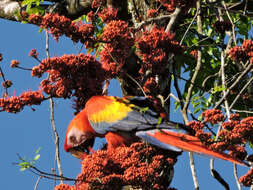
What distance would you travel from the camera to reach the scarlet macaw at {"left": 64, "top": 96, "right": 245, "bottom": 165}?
277 centimetres

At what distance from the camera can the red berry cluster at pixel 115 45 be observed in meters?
2.89

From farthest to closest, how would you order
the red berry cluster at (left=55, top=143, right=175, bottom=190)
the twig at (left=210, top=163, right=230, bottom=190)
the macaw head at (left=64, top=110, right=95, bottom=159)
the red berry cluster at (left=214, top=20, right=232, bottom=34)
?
the red berry cluster at (left=214, top=20, right=232, bottom=34) → the macaw head at (left=64, top=110, right=95, bottom=159) → the twig at (left=210, top=163, right=230, bottom=190) → the red berry cluster at (left=55, top=143, right=175, bottom=190)

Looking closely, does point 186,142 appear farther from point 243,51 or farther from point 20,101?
point 20,101

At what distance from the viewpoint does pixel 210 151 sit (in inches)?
102

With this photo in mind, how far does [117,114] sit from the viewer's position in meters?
2.98

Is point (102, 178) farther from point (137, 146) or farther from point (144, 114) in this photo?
point (144, 114)

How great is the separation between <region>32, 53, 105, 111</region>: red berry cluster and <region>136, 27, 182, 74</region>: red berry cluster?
0.32m

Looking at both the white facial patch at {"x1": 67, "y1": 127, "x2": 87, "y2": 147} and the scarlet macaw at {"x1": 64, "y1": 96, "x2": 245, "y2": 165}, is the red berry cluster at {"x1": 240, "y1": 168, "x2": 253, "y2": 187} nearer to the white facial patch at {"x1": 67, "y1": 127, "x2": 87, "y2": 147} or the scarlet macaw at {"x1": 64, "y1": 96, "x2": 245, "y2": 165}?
the scarlet macaw at {"x1": 64, "y1": 96, "x2": 245, "y2": 165}

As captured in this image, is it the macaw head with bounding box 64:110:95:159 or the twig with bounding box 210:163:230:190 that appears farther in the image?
the macaw head with bounding box 64:110:95:159

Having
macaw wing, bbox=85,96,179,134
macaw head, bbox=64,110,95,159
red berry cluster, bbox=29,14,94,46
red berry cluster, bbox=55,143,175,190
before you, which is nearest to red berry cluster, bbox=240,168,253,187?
red berry cluster, bbox=55,143,175,190

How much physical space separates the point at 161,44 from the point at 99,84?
50 centimetres

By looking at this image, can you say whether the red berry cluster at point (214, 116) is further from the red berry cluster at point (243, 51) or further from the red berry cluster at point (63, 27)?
the red berry cluster at point (63, 27)

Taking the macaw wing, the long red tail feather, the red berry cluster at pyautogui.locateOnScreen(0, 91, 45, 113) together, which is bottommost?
the long red tail feather

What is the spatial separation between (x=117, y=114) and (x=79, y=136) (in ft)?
1.08
